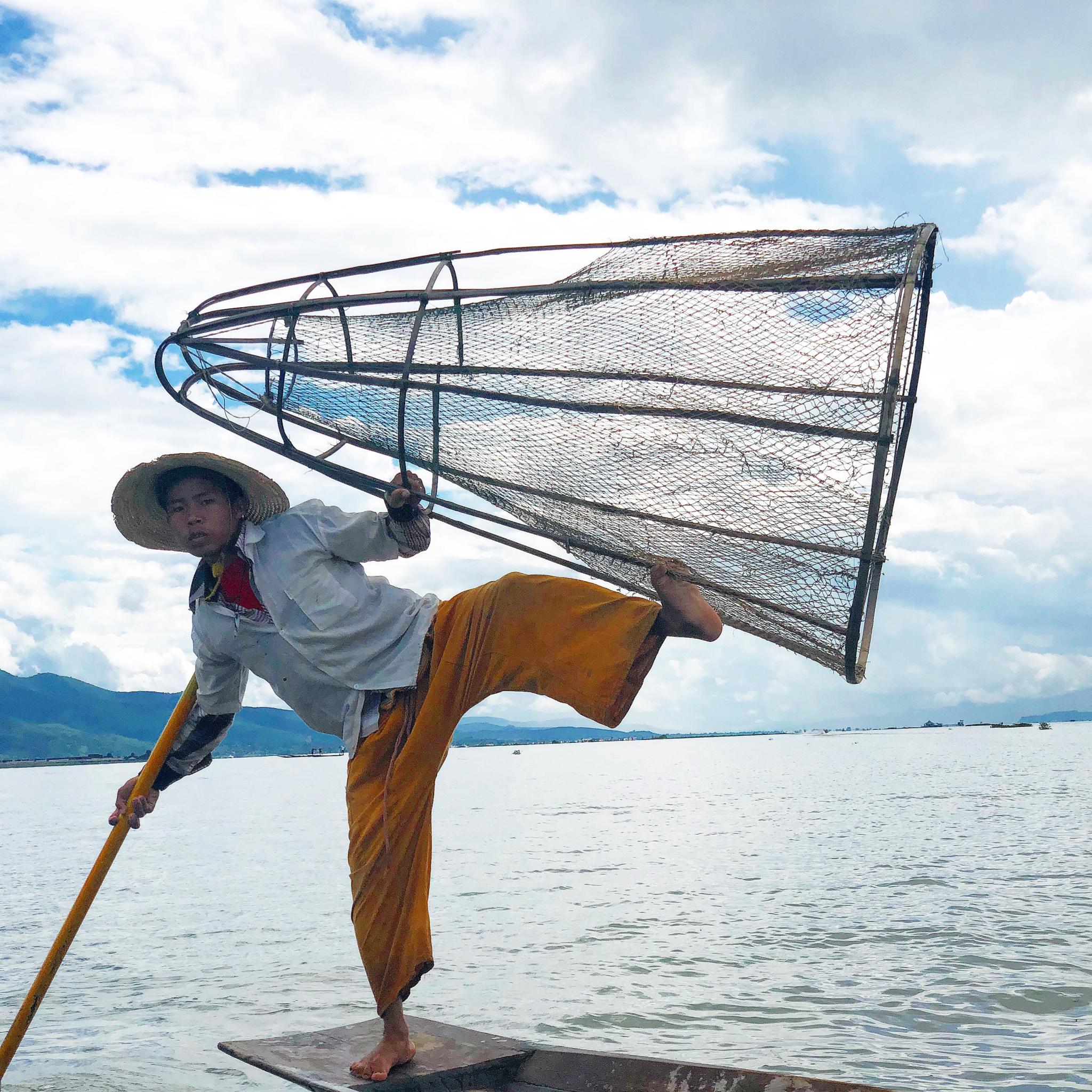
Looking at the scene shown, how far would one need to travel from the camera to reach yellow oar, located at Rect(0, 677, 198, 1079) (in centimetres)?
378

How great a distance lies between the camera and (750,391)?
120 inches

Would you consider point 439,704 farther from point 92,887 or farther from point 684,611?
point 92,887

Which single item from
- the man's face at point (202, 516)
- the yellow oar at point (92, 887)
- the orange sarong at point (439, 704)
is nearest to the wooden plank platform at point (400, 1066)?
the orange sarong at point (439, 704)

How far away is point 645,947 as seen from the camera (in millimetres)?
9164

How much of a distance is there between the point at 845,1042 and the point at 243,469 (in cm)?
484

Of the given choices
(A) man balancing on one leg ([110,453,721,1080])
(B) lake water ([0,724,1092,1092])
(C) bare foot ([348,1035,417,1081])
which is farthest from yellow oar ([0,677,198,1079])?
(B) lake water ([0,724,1092,1092])

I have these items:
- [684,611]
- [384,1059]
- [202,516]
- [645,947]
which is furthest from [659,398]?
[645,947]

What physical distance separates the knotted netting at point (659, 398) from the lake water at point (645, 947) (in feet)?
11.0

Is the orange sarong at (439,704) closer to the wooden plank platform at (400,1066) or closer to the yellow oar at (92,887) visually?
the wooden plank platform at (400,1066)

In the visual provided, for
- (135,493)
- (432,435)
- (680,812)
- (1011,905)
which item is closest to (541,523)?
(432,435)

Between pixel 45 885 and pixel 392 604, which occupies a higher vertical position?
pixel 392 604

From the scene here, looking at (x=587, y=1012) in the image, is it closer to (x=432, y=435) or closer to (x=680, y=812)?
(x=432, y=435)

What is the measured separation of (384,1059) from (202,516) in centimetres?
191

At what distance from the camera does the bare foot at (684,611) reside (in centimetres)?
278
